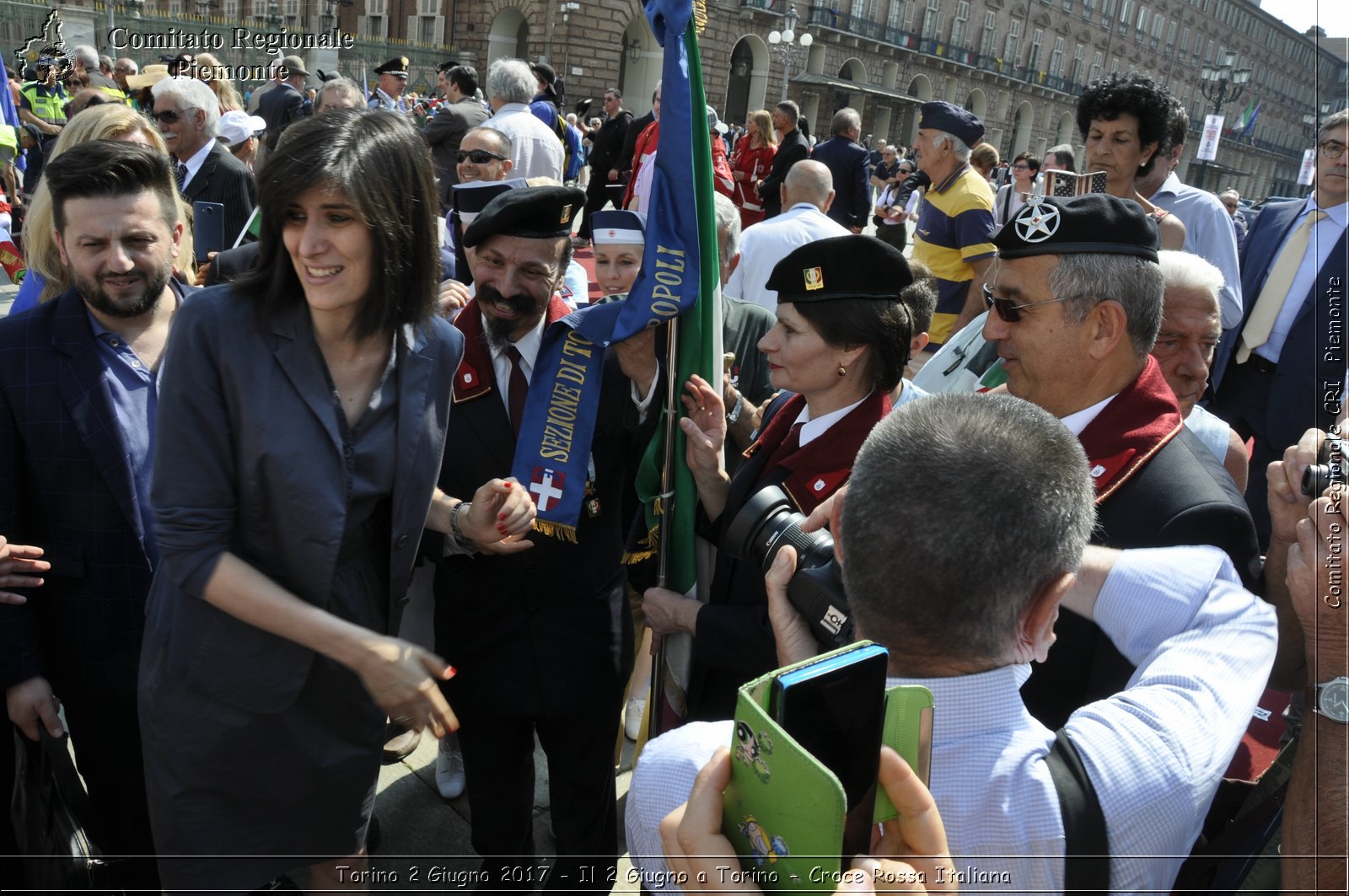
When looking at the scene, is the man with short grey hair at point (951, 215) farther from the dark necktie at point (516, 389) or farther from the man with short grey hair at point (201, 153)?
the man with short grey hair at point (201, 153)

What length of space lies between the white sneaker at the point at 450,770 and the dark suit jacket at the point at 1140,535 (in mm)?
2071

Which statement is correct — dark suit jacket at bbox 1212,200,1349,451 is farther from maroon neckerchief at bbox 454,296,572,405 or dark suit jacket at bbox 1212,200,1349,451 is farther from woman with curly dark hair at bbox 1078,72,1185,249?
maroon neckerchief at bbox 454,296,572,405

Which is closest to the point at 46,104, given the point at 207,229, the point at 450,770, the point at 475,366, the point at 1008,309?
the point at 207,229

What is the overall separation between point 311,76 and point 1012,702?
24580mm

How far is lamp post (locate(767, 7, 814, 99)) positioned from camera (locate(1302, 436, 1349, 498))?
31.2 m

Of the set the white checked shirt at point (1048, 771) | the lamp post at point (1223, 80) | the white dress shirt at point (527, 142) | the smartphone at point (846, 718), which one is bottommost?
the white checked shirt at point (1048, 771)

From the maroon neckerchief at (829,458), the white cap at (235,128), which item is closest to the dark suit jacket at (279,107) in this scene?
the white cap at (235,128)

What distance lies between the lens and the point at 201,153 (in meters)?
4.68

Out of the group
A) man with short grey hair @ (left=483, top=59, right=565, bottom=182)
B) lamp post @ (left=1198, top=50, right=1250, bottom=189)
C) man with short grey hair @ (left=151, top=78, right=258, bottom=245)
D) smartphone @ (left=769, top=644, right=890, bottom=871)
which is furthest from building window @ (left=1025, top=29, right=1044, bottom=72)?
smartphone @ (left=769, top=644, right=890, bottom=871)

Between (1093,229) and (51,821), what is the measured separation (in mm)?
2751

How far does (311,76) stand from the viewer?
21.9m

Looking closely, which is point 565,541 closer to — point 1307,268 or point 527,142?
point 1307,268

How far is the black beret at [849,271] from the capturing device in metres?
2.25

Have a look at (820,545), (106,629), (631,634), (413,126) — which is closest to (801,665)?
(820,545)
